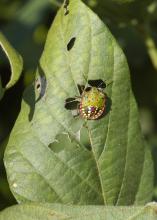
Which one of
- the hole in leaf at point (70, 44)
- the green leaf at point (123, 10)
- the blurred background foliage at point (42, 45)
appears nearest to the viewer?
the hole in leaf at point (70, 44)

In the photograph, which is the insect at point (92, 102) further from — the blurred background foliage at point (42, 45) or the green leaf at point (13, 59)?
the blurred background foliage at point (42, 45)

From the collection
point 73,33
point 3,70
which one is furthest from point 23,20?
point 73,33

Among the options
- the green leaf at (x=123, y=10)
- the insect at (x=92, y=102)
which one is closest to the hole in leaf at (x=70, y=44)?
the insect at (x=92, y=102)

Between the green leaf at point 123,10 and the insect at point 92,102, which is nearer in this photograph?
the insect at point 92,102

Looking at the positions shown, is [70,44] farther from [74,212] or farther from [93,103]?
[74,212]

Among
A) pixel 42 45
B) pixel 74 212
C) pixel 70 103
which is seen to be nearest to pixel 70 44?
pixel 70 103

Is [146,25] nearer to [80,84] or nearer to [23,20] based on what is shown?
[80,84]

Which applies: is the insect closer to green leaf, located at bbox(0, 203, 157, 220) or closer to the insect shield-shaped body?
the insect shield-shaped body

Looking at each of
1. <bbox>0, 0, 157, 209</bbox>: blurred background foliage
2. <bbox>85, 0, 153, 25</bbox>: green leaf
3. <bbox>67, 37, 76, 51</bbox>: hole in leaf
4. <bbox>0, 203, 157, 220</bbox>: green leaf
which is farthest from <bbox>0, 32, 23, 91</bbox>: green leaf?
<bbox>0, 0, 157, 209</bbox>: blurred background foliage
